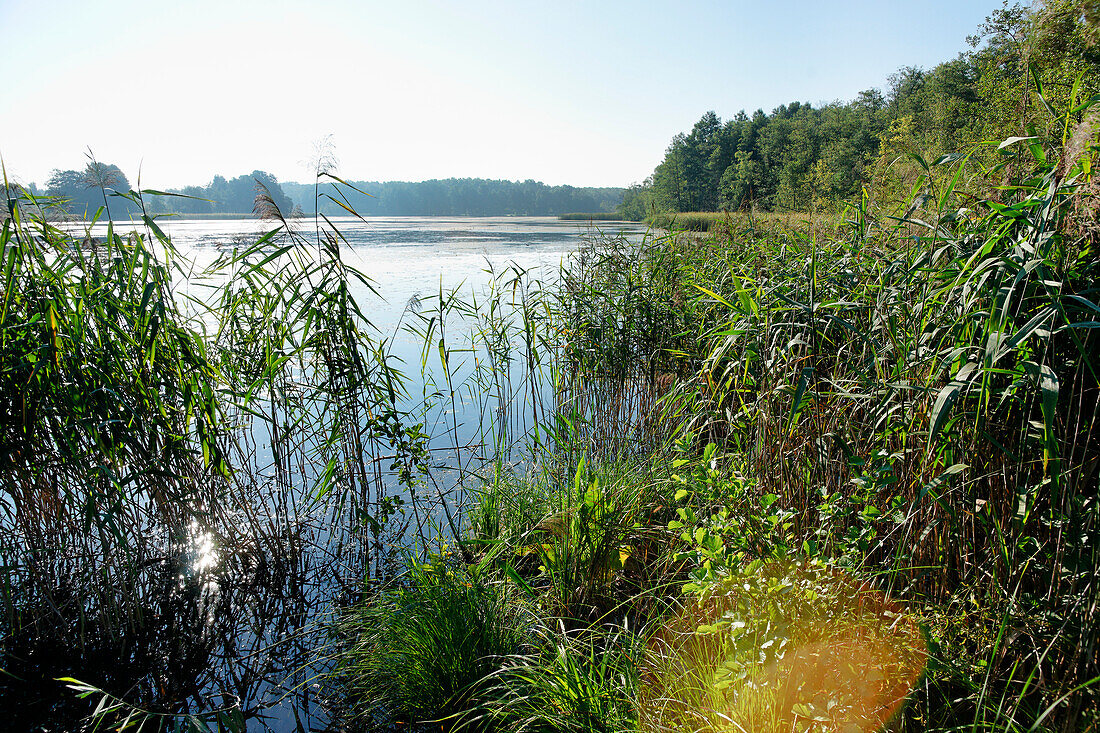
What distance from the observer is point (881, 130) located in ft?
120

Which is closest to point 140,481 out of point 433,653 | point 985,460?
point 433,653

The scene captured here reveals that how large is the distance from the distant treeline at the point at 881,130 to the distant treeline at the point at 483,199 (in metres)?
11.5

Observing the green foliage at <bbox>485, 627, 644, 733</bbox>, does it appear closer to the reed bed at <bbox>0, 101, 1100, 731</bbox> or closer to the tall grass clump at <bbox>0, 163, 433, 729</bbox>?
the reed bed at <bbox>0, 101, 1100, 731</bbox>

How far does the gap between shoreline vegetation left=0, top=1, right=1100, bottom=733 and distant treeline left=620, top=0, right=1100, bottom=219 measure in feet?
2.67

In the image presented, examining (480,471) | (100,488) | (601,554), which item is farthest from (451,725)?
(480,471)

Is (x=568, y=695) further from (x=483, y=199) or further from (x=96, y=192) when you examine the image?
(x=483, y=199)

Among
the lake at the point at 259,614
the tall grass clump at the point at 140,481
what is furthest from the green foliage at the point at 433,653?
the tall grass clump at the point at 140,481

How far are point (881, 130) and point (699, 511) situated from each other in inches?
1677

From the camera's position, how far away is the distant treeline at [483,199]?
67.0 meters

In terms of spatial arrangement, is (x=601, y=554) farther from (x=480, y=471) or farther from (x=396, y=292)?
(x=396, y=292)

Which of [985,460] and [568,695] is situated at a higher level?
[985,460]

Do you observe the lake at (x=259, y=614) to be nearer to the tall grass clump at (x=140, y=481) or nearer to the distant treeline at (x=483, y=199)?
the tall grass clump at (x=140, y=481)

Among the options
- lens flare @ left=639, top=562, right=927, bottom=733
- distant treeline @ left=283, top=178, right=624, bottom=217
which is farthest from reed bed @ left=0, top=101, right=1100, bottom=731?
distant treeline @ left=283, top=178, right=624, bottom=217

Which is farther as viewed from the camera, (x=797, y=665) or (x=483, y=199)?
(x=483, y=199)
